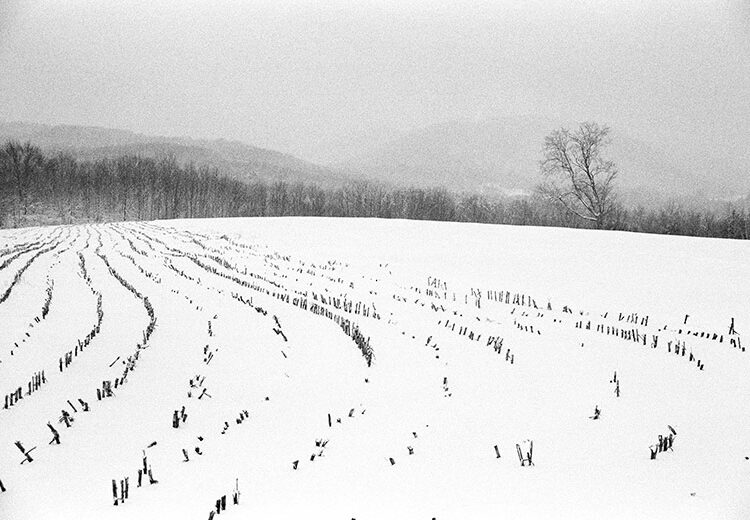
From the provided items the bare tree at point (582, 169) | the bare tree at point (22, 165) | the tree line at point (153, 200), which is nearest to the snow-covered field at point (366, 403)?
the bare tree at point (582, 169)

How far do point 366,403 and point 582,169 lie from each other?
33798 mm

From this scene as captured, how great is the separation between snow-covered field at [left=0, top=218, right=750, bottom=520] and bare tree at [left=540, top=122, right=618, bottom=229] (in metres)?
24.1

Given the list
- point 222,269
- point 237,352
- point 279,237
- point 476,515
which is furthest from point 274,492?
point 279,237

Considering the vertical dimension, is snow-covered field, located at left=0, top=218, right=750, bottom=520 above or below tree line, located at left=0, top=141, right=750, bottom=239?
below

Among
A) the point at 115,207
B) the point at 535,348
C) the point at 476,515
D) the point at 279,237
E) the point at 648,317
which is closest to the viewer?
the point at 476,515

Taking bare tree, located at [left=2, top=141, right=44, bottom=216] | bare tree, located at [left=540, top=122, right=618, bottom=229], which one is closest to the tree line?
bare tree, located at [left=2, top=141, right=44, bottom=216]

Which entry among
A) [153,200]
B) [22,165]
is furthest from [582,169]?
[22,165]

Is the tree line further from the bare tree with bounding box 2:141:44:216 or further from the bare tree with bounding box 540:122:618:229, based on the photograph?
the bare tree with bounding box 540:122:618:229

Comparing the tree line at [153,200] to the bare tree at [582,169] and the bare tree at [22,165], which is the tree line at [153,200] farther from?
the bare tree at [582,169]

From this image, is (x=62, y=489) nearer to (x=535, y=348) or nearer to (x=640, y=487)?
(x=640, y=487)

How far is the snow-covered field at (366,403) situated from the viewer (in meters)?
2.73

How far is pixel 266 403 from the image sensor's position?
4.11m

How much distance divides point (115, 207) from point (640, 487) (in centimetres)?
9455

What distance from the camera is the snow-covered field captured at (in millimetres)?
2727
